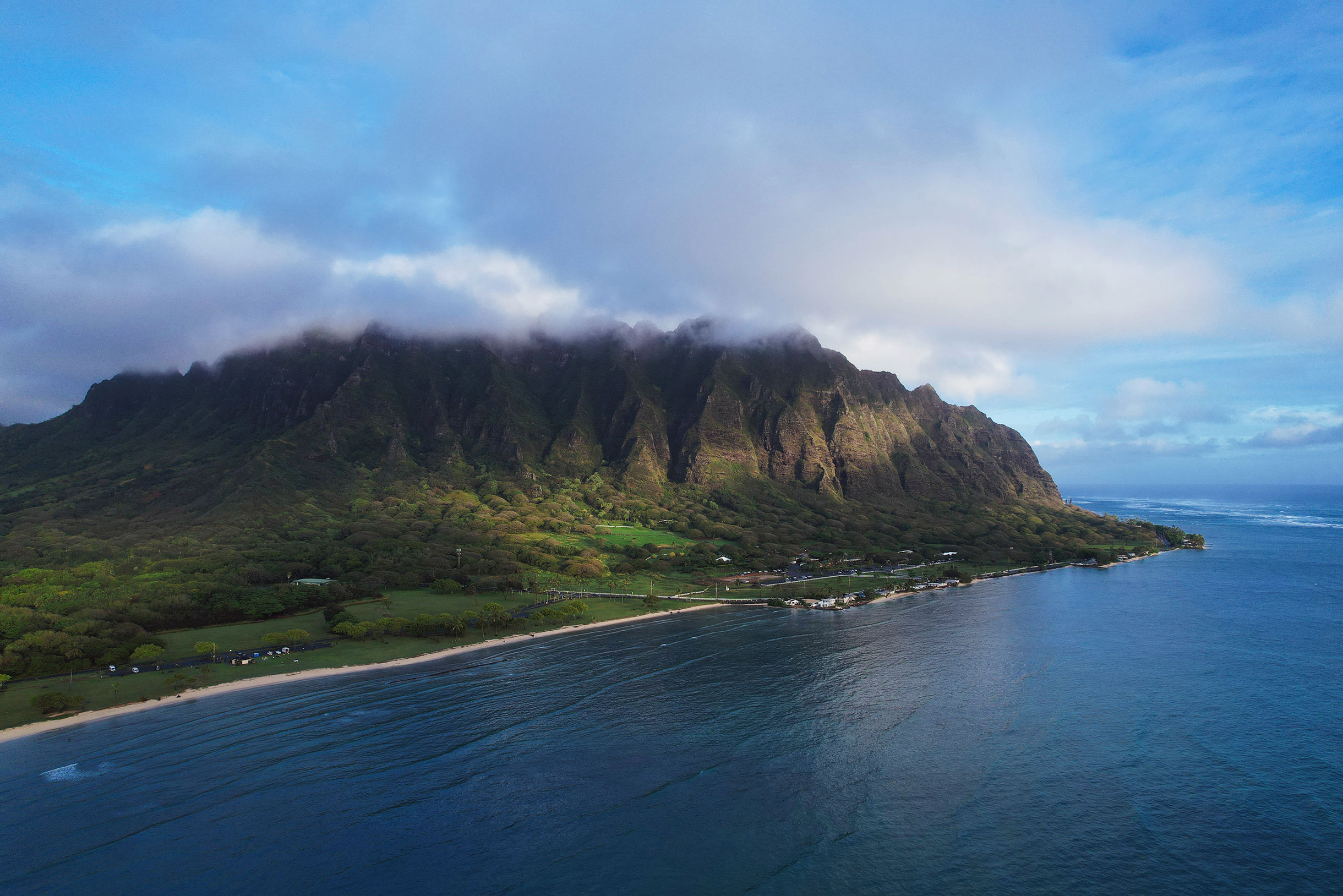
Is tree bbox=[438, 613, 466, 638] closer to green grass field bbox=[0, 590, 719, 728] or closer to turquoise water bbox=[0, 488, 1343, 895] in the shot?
green grass field bbox=[0, 590, 719, 728]

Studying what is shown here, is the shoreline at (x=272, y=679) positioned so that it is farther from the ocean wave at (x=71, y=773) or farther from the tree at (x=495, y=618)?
the ocean wave at (x=71, y=773)

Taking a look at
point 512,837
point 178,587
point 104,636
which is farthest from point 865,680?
point 178,587

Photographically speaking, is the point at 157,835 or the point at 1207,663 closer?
the point at 157,835

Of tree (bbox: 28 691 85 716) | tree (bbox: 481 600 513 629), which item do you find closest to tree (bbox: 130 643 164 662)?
tree (bbox: 28 691 85 716)

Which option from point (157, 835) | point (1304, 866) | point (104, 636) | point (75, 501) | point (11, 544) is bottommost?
point (1304, 866)

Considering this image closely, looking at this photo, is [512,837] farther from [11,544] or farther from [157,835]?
[11,544]

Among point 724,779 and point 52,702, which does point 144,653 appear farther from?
point 724,779
